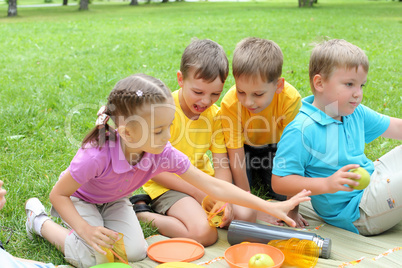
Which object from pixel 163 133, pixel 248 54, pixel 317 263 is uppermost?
pixel 248 54

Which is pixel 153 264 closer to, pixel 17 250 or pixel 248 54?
pixel 17 250

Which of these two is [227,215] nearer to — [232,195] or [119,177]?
[232,195]

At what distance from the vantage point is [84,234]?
209 cm

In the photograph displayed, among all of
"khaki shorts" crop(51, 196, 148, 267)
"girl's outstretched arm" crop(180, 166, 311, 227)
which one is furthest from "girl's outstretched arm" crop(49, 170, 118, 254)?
"girl's outstretched arm" crop(180, 166, 311, 227)

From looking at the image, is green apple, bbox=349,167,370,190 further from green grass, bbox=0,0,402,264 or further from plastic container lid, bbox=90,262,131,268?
plastic container lid, bbox=90,262,131,268

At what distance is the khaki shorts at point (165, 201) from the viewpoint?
2.76 meters

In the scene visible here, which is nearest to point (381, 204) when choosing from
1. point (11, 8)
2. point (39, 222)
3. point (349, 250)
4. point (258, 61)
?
point (349, 250)

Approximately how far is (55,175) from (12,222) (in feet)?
2.16

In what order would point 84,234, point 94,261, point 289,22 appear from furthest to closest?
point 289,22 < point 94,261 < point 84,234

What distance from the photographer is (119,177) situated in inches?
91.4

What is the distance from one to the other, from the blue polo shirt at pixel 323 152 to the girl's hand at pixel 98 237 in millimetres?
1011

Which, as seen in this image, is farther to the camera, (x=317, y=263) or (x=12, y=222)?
(x=12, y=222)

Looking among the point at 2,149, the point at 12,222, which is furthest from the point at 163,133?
the point at 2,149

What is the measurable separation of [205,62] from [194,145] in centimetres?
54
